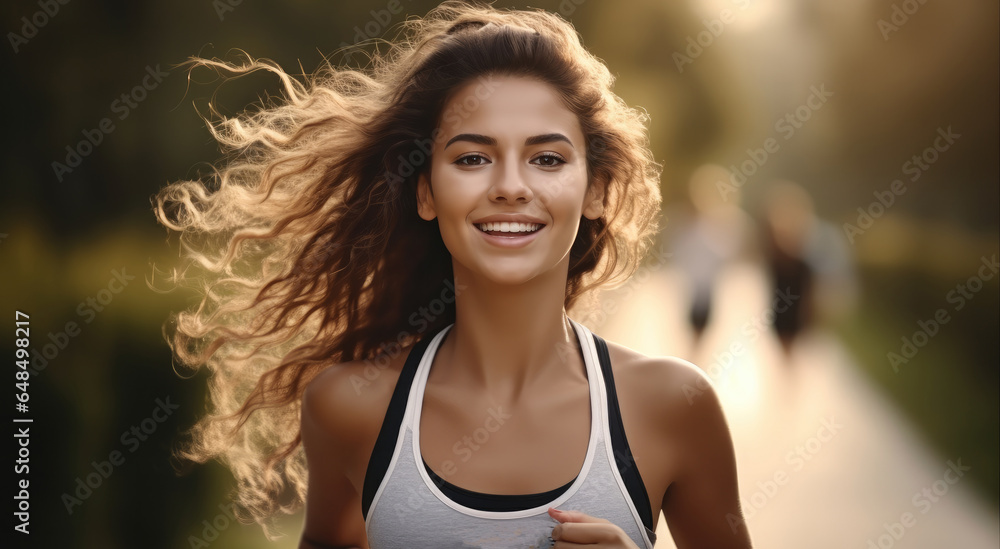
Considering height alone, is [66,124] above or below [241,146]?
below

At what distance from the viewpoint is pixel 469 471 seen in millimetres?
1179

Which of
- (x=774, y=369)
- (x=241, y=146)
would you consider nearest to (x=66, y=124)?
(x=241, y=146)

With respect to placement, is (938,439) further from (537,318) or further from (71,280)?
(71,280)

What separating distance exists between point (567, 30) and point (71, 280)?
227 centimetres

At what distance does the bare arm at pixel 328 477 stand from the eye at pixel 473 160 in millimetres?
401

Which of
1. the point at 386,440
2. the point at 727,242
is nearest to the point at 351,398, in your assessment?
the point at 386,440

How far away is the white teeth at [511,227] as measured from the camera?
3.80 feet

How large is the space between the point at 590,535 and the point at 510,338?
34 cm

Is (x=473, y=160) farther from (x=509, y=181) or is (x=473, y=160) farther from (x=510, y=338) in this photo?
(x=510, y=338)

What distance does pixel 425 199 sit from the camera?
129 centimetres

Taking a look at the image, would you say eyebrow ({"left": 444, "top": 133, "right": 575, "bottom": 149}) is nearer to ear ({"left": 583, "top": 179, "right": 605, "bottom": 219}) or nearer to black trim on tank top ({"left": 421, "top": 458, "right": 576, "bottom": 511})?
ear ({"left": 583, "top": 179, "right": 605, "bottom": 219})

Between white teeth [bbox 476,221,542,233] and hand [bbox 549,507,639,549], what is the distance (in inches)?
16.2

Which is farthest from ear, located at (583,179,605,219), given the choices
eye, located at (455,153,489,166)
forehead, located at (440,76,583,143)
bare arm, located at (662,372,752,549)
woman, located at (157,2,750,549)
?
bare arm, located at (662,372,752,549)

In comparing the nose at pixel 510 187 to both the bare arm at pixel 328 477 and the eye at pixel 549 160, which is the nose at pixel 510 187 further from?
the bare arm at pixel 328 477
